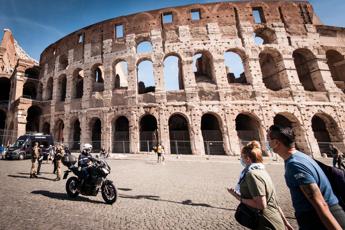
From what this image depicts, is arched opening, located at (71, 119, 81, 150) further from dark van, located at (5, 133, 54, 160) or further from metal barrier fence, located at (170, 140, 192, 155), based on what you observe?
metal barrier fence, located at (170, 140, 192, 155)

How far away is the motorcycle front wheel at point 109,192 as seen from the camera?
415 centimetres

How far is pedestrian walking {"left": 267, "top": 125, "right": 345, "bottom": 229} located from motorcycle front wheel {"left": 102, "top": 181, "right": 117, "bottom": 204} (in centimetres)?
384

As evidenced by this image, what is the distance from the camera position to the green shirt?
5.33ft

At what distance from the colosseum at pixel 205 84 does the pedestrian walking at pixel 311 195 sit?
39.4 ft

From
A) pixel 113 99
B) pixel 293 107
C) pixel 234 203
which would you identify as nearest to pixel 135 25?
pixel 113 99

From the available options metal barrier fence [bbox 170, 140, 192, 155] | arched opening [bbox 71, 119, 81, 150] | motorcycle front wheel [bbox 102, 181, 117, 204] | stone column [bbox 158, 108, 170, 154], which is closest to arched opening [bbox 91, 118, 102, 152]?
arched opening [bbox 71, 119, 81, 150]

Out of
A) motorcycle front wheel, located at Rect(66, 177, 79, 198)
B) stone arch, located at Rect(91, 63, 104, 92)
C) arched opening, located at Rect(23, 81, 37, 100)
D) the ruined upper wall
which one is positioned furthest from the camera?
arched opening, located at Rect(23, 81, 37, 100)

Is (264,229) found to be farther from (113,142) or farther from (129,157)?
(113,142)

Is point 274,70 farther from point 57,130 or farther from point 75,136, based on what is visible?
point 57,130

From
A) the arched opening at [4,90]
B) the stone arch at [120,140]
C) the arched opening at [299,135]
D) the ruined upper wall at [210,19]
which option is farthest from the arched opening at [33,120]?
the arched opening at [299,135]

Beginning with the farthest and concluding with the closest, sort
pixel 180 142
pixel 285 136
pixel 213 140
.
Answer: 1. pixel 180 142
2. pixel 213 140
3. pixel 285 136

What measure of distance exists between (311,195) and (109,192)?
4.15m

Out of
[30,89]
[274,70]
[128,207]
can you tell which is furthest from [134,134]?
[30,89]

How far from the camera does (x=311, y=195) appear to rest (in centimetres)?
131
